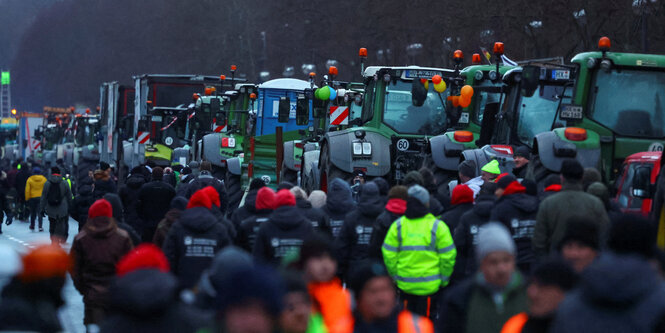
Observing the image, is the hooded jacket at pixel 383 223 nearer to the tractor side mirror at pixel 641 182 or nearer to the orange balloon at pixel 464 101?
the tractor side mirror at pixel 641 182

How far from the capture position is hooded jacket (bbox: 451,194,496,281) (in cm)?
975

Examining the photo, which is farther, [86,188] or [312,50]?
[312,50]

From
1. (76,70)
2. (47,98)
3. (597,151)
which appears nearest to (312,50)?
(597,151)

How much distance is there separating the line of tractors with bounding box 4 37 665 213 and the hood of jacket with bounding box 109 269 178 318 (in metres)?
7.31

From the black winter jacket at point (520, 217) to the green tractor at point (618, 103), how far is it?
158 inches

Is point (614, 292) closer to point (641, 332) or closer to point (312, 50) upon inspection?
point (641, 332)

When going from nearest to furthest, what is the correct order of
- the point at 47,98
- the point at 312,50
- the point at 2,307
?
1. the point at 2,307
2. the point at 312,50
3. the point at 47,98

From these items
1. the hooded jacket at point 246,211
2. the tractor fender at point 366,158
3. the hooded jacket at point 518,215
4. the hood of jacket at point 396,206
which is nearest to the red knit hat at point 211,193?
the hooded jacket at point 246,211

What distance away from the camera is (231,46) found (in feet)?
246

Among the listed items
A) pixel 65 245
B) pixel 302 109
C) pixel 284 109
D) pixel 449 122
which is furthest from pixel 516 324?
pixel 284 109

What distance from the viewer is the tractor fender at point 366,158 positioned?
670 inches

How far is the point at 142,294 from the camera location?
4.86 m

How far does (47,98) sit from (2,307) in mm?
132302

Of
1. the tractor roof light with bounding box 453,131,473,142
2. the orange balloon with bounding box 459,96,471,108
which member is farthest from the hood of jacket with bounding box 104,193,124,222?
the orange balloon with bounding box 459,96,471,108
